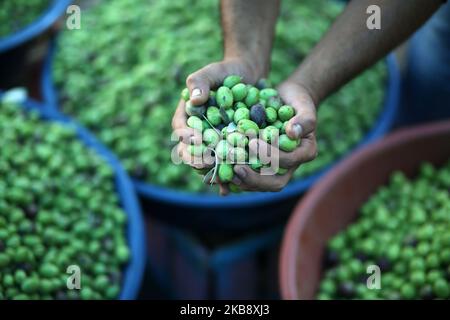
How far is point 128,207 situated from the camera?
2.28 metres

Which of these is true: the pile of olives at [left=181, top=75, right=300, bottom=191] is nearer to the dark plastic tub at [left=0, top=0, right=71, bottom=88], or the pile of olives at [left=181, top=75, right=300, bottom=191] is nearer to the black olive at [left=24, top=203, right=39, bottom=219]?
the black olive at [left=24, top=203, right=39, bottom=219]

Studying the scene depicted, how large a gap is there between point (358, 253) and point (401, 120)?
1.21 meters

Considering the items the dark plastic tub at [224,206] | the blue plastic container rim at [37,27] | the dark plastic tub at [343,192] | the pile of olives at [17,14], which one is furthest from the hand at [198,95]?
the pile of olives at [17,14]

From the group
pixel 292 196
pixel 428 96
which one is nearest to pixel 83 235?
pixel 292 196

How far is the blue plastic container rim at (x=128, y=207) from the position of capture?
2.08 m

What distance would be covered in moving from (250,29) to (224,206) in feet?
2.66

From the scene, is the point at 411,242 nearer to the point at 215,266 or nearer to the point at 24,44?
the point at 215,266

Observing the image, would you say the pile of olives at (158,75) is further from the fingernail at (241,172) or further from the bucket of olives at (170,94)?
the fingernail at (241,172)

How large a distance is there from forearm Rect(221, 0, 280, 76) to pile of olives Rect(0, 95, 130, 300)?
0.85 m

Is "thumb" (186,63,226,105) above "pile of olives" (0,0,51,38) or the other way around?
the other way around

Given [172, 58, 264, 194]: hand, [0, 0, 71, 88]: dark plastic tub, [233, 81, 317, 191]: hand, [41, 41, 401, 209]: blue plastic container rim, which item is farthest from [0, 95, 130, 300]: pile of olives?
[233, 81, 317, 191]: hand

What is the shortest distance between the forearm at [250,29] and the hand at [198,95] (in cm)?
11

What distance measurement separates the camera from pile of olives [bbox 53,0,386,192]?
2.52 meters

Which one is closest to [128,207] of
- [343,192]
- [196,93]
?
[343,192]
